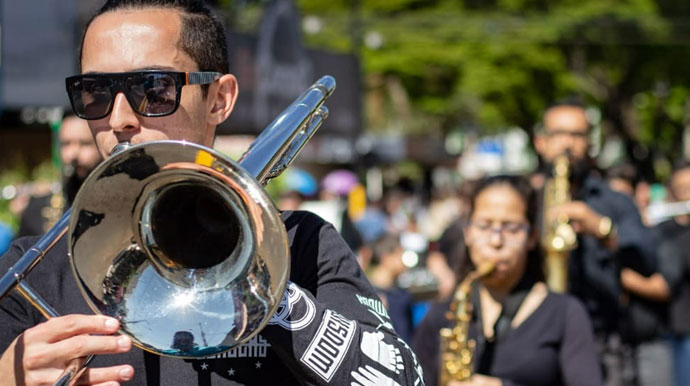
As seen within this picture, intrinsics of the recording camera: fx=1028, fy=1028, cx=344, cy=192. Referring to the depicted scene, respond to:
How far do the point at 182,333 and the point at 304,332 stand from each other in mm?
197

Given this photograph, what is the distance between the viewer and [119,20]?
1.83 metres

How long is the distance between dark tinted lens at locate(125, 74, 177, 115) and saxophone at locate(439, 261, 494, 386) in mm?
2079

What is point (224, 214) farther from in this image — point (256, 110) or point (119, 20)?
point (256, 110)

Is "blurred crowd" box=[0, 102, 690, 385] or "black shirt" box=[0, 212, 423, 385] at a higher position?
"black shirt" box=[0, 212, 423, 385]

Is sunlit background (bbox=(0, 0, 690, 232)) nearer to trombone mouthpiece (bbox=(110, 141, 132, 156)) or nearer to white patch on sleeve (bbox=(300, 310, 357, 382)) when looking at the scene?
trombone mouthpiece (bbox=(110, 141, 132, 156))

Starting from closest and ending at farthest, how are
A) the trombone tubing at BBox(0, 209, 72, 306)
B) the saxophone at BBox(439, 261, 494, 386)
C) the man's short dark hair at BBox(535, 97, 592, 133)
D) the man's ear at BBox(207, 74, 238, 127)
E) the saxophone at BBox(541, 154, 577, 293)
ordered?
the trombone tubing at BBox(0, 209, 72, 306), the man's ear at BBox(207, 74, 238, 127), the saxophone at BBox(439, 261, 494, 386), the saxophone at BBox(541, 154, 577, 293), the man's short dark hair at BBox(535, 97, 592, 133)

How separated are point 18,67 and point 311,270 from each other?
304 inches

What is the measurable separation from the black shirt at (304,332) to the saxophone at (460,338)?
5.80ft

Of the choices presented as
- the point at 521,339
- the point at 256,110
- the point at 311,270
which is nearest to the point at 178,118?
the point at 311,270

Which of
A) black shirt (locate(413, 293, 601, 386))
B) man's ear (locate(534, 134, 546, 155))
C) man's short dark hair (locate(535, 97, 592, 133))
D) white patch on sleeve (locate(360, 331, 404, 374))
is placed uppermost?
white patch on sleeve (locate(360, 331, 404, 374))

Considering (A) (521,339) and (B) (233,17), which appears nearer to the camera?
(A) (521,339)

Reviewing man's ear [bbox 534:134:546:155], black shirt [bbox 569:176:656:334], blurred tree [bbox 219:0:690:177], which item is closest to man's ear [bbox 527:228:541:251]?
black shirt [bbox 569:176:656:334]

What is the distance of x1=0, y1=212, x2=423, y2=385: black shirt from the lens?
1686 mm

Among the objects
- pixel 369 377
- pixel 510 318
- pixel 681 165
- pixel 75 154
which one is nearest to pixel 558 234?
pixel 510 318
